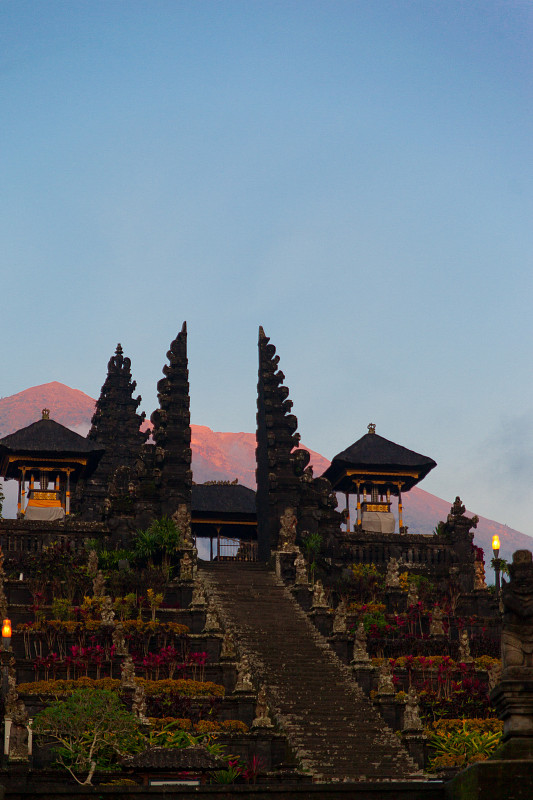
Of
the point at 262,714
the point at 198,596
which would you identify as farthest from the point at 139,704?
the point at 198,596

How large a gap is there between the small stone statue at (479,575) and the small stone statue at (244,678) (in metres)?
13.7

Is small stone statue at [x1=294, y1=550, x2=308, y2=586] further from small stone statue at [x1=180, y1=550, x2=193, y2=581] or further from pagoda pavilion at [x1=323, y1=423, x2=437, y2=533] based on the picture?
pagoda pavilion at [x1=323, y1=423, x2=437, y2=533]

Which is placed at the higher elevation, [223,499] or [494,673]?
[223,499]

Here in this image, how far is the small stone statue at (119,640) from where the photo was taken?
3091cm

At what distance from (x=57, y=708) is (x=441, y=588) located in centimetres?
2025

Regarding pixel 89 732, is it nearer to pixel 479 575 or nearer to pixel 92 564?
pixel 92 564

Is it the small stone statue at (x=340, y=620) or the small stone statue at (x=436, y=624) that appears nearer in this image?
the small stone statue at (x=340, y=620)

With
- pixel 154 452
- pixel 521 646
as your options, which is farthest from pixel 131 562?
pixel 521 646

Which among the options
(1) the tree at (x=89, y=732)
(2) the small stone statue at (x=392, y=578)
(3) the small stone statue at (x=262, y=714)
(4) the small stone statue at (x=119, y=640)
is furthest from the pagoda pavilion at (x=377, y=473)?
(1) the tree at (x=89, y=732)

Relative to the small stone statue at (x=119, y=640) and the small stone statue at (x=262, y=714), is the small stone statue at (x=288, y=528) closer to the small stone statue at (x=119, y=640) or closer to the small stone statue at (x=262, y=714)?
the small stone statue at (x=119, y=640)

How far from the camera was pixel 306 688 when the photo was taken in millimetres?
31250

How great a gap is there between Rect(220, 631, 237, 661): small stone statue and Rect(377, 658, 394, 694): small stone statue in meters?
3.82

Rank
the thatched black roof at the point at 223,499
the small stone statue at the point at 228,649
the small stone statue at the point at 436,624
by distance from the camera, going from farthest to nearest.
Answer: the thatched black roof at the point at 223,499 → the small stone statue at the point at 436,624 → the small stone statue at the point at 228,649

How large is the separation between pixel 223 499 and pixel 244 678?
26.8 m
